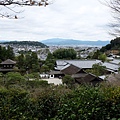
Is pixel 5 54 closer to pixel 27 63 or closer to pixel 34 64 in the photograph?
pixel 27 63

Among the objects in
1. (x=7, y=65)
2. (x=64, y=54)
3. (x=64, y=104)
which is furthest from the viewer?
(x=64, y=54)

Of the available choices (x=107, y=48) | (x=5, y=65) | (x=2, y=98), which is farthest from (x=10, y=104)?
(x=107, y=48)

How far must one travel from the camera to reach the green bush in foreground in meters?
2.39

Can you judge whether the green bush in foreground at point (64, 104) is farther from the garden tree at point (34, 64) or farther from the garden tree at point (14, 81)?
the garden tree at point (34, 64)

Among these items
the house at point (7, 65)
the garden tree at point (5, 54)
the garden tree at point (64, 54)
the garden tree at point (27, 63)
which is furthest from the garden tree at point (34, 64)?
the garden tree at point (64, 54)

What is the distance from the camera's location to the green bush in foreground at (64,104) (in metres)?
2.39

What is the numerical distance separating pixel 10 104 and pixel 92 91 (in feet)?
5.05

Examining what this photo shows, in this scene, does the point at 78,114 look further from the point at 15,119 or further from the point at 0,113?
the point at 0,113

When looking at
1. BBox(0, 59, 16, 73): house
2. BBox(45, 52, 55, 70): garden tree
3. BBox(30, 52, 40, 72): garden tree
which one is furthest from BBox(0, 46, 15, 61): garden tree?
BBox(30, 52, 40, 72): garden tree

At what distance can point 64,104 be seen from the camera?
3084 millimetres

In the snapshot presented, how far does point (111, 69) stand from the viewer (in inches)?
762

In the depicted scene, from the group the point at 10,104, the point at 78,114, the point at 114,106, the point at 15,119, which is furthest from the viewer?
the point at 10,104

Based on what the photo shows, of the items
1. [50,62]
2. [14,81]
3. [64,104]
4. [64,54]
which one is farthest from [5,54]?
[64,104]

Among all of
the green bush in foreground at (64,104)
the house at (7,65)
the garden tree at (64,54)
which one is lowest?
the house at (7,65)
